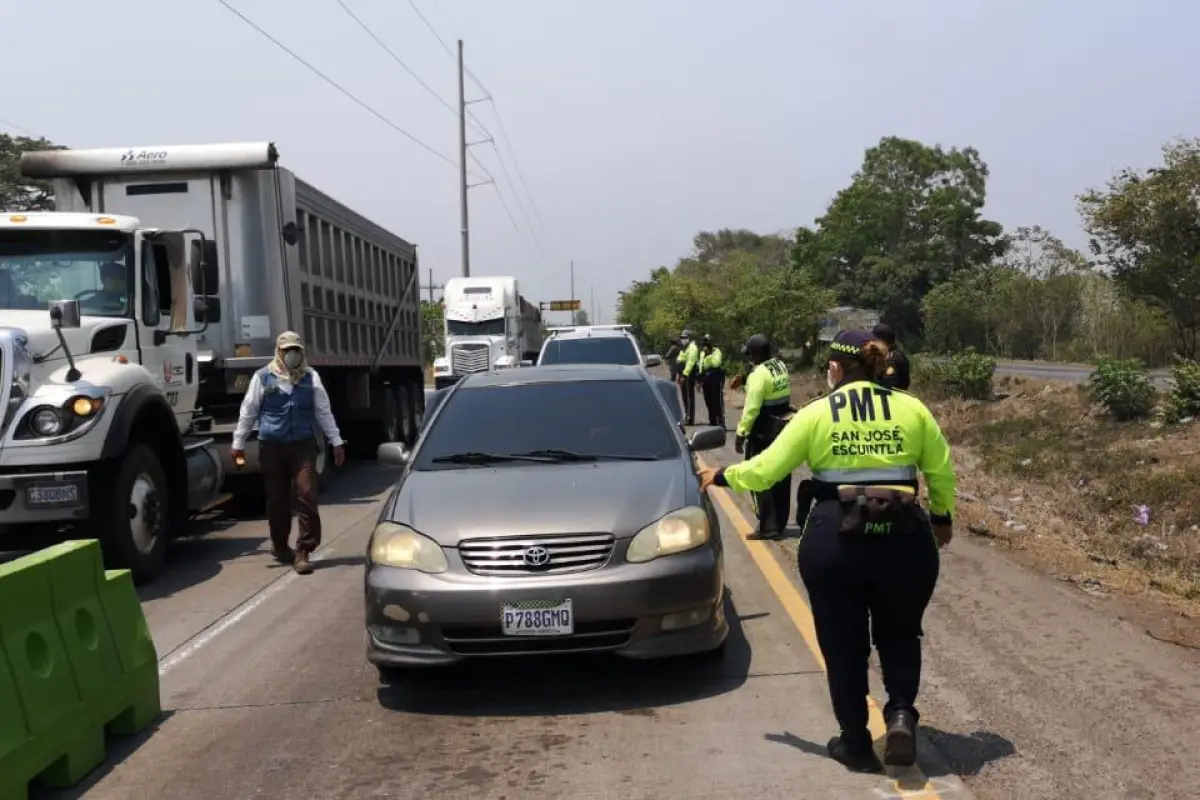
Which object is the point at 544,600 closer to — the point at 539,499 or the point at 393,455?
the point at 539,499

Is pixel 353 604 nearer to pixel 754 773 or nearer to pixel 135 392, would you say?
pixel 135 392

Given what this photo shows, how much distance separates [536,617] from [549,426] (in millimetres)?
1693

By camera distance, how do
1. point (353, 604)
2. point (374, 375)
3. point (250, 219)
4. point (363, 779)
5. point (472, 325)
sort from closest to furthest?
1. point (363, 779)
2. point (353, 604)
3. point (250, 219)
4. point (374, 375)
5. point (472, 325)

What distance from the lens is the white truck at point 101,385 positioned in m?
7.83

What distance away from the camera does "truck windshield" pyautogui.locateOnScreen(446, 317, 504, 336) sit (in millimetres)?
32844

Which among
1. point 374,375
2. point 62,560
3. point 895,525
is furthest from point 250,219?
point 895,525

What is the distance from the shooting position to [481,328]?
32938 mm

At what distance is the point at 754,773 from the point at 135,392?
19.5 ft

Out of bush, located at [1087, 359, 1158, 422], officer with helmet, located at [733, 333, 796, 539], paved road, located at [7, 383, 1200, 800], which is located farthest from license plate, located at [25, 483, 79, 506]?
bush, located at [1087, 359, 1158, 422]

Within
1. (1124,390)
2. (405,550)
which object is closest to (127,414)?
(405,550)

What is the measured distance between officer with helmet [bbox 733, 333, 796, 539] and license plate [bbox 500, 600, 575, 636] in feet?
13.9

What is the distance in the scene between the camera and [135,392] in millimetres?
8555

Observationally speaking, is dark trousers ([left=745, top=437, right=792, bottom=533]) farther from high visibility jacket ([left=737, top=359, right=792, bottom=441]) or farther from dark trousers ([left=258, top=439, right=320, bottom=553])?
dark trousers ([left=258, top=439, right=320, bottom=553])

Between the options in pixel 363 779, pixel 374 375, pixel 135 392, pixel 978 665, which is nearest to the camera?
pixel 363 779
